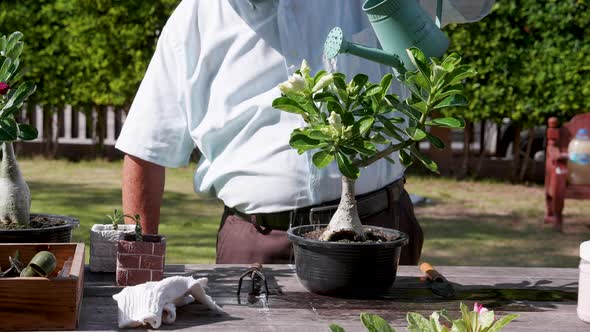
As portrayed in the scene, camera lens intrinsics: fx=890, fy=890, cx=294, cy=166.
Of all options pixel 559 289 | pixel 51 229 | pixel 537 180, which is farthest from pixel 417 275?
pixel 537 180

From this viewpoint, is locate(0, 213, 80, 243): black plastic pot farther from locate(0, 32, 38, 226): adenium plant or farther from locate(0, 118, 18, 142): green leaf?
locate(0, 118, 18, 142): green leaf

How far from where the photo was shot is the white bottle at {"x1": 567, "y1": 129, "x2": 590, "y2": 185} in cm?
752

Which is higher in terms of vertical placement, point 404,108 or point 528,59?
point 528,59

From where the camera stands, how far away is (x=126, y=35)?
34.0ft

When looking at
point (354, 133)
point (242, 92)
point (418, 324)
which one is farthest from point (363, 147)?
point (242, 92)

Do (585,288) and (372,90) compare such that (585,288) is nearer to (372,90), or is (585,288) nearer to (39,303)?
(372,90)

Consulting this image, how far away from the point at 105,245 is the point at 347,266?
0.58 meters

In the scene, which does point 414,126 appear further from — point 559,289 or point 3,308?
point 3,308

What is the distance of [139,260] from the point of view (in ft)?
6.39

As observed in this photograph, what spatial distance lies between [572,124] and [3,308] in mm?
6868

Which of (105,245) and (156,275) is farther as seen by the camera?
(105,245)

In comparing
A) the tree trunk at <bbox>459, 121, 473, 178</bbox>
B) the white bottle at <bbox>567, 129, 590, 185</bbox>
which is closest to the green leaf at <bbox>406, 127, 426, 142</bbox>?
the white bottle at <bbox>567, 129, 590, 185</bbox>

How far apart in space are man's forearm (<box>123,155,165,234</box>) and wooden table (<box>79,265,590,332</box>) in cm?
31

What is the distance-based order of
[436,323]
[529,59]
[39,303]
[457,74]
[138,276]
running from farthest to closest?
[529,59] < [138,276] < [457,74] < [39,303] < [436,323]
